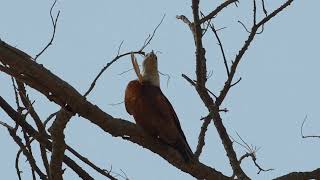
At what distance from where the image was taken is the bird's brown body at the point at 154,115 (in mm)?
4062

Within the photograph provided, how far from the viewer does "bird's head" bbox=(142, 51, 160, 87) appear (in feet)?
14.2

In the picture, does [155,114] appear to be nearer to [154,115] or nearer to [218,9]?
[154,115]

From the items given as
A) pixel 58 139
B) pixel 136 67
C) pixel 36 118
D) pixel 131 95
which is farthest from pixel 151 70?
pixel 58 139

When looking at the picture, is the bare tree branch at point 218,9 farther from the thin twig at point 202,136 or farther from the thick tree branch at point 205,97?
the thin twig at point 202,136

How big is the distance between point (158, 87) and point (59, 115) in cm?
84

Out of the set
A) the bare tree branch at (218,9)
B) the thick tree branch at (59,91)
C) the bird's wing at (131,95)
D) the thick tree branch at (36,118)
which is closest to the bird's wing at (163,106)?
the bird's wing at (131,95)

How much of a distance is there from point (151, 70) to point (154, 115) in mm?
442

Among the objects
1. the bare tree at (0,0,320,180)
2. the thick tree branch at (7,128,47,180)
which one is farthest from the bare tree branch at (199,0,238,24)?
the thick tree branch at (7,128,47,180)

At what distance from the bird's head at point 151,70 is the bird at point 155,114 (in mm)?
101

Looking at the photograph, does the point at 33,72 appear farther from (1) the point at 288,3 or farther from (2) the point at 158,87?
(1) the point at 288,3

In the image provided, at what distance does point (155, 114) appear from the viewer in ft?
13.4

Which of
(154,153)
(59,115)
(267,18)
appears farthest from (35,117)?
(267,18)

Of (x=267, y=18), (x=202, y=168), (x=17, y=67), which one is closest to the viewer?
(x=17, y=67)

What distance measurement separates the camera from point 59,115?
3742mm
